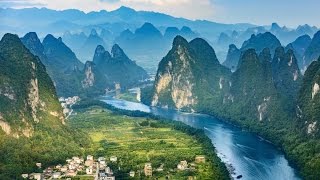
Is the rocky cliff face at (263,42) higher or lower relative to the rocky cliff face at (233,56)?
higher

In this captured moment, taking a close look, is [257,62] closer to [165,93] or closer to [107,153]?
[165,93]

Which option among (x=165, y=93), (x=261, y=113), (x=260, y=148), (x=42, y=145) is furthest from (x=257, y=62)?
(x=42, y=145)

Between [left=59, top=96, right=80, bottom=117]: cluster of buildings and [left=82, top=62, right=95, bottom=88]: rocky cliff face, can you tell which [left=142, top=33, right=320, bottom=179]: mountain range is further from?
[left=82, top=62, right=95, bottom=88]: rocky cliff face

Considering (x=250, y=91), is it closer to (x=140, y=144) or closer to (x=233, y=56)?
(x=140, y=144)

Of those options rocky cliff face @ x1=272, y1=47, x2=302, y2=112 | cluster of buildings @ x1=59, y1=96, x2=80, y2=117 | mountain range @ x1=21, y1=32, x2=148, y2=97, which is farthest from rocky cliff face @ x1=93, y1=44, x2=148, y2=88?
rocky cliff face @ x1=272, y1=47, x2=302, y2=112

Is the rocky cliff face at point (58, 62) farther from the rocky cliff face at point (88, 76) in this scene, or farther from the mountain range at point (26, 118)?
the mountain range at point (26, 118)

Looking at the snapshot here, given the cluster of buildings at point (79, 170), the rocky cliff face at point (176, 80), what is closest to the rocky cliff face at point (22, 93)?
the cluster of buildings at point (79, 170)
